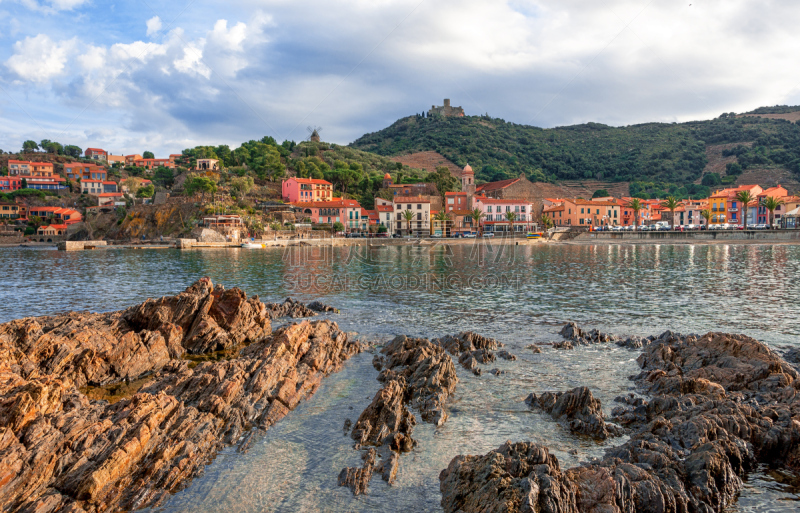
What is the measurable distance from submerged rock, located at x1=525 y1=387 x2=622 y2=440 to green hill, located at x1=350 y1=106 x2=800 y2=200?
139103 millimetres

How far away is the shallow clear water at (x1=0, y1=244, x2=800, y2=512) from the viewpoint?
317 inches

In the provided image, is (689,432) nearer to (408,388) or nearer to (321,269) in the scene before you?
(408,388)

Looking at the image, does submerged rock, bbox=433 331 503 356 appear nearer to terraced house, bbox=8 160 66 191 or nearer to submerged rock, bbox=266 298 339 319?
submerged rock, bbox=266 298 339 319

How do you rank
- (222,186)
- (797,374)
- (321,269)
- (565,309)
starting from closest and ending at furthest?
(797,374)
(565,309)
(321,269)
(222,186)

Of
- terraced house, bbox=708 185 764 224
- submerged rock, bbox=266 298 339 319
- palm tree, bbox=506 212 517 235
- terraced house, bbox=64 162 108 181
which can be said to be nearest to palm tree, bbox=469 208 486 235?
palm tree, bbox=506 212 517 235

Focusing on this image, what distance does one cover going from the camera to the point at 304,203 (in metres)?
103

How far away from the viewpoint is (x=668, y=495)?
6.85 m

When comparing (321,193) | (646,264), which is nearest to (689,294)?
(646,264)

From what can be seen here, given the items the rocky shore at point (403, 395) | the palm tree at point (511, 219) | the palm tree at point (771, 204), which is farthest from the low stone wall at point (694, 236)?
the rocky shore at point (403, 395)

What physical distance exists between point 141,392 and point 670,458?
1057 centimetres

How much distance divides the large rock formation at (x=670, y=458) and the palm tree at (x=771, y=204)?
317ft

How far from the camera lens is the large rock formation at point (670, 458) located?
6633mm

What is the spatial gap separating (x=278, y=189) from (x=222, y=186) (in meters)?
15.3

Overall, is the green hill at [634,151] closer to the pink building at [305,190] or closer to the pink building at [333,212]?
the pink building at [305,190]
